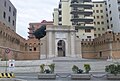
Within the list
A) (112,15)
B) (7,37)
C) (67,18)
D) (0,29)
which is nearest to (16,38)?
(7,37)

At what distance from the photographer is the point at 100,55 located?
6141 cm

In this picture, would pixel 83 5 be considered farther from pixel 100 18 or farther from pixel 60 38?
pixel 60 38

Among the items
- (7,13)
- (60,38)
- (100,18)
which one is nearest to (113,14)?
(100,18)

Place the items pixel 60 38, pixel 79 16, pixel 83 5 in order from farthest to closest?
pixel 83 5 < pixel 79 16 < pixel 60 38

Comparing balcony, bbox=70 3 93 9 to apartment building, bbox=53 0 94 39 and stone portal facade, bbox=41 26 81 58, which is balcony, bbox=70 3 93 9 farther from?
stone portal facade, bbox=41 26 81 58

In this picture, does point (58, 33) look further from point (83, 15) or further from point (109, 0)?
point (109, 0)

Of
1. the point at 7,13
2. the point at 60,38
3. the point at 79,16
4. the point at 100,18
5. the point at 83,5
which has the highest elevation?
the point at 83,5

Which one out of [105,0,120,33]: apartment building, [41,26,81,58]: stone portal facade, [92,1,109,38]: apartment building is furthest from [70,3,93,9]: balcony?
[41,26,81,58]: stone portal facade

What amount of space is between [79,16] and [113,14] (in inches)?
522

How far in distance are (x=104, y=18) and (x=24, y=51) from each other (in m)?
35.2

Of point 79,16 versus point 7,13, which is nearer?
point 7,13

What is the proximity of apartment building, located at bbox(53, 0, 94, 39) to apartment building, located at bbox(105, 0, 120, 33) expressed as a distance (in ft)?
28.5

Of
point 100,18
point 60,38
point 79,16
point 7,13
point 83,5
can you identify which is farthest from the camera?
point 100,18

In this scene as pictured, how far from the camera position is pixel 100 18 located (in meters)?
80.9
